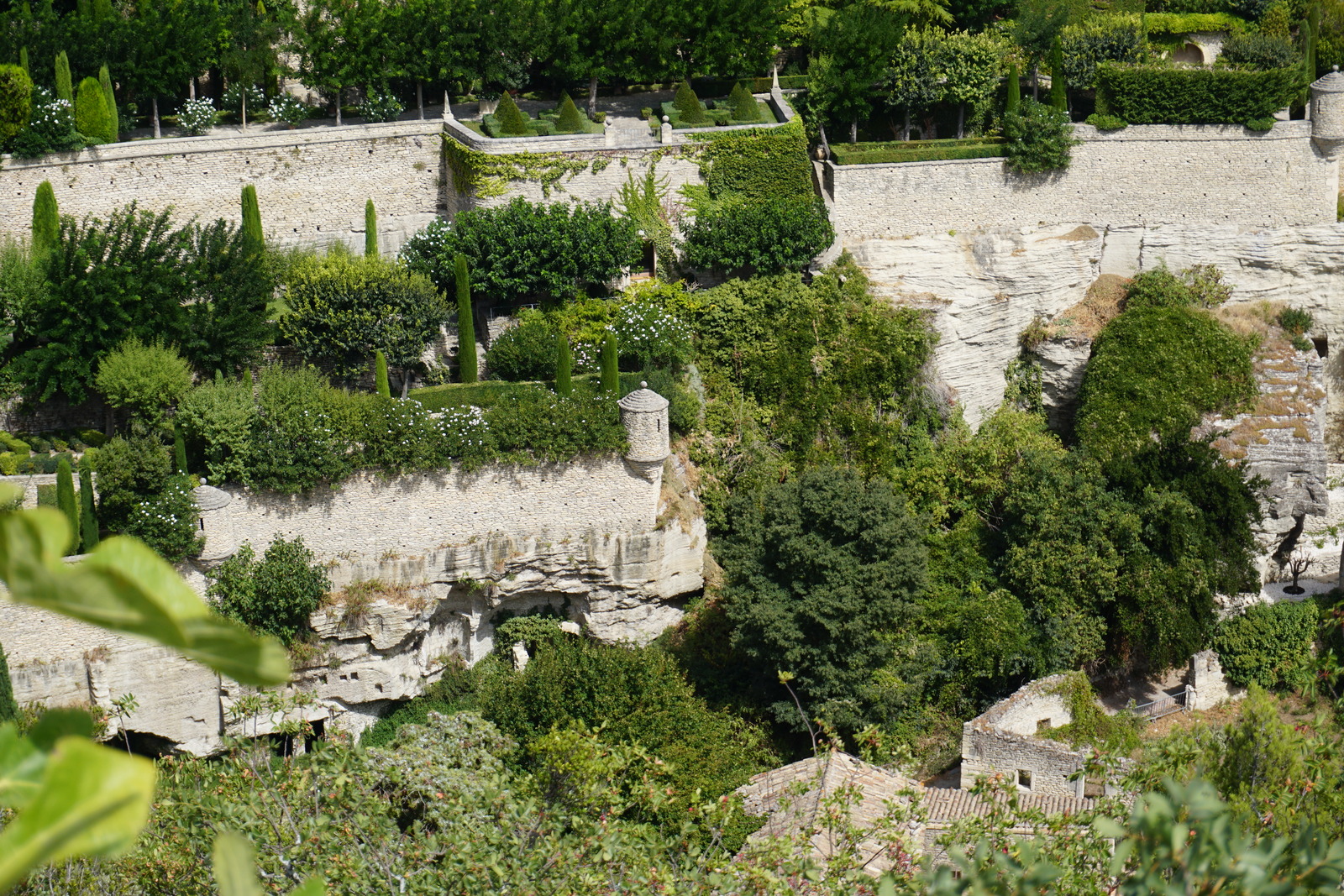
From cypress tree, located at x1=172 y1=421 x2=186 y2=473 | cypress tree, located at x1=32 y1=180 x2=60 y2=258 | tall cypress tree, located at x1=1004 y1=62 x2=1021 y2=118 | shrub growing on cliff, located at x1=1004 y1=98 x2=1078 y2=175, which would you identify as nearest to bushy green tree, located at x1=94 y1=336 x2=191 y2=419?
cypress tree, located at x1=172 y1=421 x2=186 y2=473

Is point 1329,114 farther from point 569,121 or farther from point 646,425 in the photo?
point 646,425

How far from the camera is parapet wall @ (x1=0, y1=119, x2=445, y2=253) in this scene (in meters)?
26.9

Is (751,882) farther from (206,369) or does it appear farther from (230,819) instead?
(206,369)

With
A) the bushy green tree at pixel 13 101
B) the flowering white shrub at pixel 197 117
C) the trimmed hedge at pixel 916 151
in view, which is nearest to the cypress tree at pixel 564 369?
the trimmed hedge at pixel 916 151

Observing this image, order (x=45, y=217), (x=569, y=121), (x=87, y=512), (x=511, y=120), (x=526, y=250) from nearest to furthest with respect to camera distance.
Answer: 1. (x=87, y=512)
2. (x=45, y=217)
3. (x=526, y=250)
4. (x=511, y=120)
5. (x=569, y=121)

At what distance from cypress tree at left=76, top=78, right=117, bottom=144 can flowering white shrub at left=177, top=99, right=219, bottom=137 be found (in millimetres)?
2027

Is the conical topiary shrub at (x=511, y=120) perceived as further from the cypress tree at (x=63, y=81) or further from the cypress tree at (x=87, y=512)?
the cypress tree at (x=87, y=512)

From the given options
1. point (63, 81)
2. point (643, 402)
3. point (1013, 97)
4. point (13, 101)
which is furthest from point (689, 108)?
point (13, 101)

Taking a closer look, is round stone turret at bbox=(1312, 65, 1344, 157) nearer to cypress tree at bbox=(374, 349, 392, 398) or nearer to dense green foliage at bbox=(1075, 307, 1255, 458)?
dense green foliage at bbox=(1075, 307, 1255, 458)

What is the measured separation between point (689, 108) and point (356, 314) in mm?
8331

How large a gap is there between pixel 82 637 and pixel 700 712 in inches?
358

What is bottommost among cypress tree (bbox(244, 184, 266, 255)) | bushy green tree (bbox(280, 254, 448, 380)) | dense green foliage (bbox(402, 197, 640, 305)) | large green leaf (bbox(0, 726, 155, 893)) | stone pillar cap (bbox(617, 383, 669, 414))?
stone pillar cap (bbox(617, 383, 669, 414))

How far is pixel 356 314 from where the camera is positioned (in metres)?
24.3

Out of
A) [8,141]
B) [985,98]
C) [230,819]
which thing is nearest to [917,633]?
[985,98]
